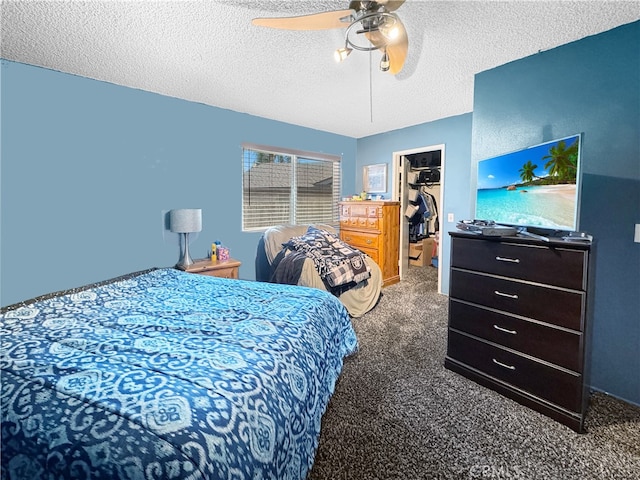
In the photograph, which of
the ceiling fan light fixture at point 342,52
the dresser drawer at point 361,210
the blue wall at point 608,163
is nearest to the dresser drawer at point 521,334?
the blue wall at point 608,163

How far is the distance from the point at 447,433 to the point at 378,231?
3.04 metres

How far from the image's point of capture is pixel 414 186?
18.4ft

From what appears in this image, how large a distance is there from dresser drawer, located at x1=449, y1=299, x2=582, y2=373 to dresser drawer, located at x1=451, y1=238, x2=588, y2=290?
0.89 ft

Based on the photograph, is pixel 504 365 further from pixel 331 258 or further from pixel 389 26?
pixel 389 26

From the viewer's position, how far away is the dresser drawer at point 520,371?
1682 mm

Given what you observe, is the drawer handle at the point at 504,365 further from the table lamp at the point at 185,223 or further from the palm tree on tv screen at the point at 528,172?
the table lamp at the point at 185,223

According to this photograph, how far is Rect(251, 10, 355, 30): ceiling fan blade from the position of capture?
1.55 m

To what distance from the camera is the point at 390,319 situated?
3.28 metres

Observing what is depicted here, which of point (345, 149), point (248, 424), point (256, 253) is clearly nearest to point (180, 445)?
point (248, 424)

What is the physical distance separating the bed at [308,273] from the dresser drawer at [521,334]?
4.28 feet

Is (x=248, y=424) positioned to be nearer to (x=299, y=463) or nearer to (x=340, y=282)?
(x=299, y=463)

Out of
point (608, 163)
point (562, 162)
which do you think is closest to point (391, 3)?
point (562, 162)

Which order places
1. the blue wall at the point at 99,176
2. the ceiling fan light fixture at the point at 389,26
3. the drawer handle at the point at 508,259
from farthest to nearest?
1. the blue wall at the point at 99,176
2. the drawer handle at the point at 508,259
3. the ceiling fan light fixture at the point at 389,26

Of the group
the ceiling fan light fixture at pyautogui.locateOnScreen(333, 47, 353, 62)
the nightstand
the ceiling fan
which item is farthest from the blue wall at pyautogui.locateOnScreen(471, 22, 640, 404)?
the nightstand
